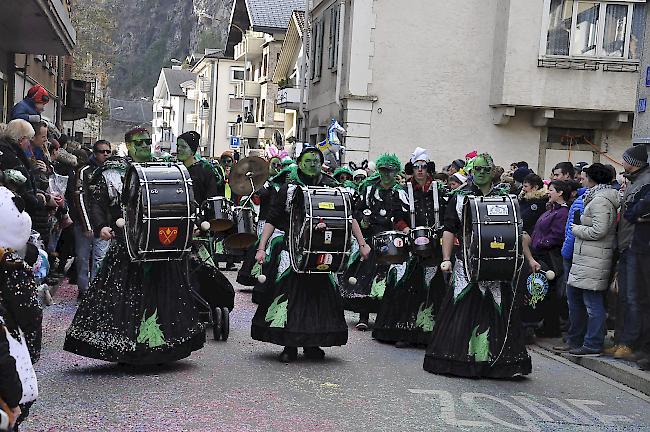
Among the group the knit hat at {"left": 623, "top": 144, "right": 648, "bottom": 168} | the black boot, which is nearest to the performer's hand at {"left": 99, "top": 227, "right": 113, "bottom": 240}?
the black boot

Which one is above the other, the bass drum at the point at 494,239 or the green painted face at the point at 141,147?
the green painted face at the point at 141,147

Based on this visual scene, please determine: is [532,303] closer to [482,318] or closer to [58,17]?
[482,318]

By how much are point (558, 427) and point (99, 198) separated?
4.03 meters

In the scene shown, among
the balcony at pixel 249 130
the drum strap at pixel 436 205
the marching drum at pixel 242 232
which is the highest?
the balcony at pixel 249 130

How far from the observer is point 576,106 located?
25406 millimetres

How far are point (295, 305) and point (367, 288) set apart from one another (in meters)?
2.79

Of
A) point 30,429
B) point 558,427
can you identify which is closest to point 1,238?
point 30,429

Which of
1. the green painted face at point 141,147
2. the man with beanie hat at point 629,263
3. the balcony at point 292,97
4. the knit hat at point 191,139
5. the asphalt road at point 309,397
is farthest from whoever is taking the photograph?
the balcony at point 292,97

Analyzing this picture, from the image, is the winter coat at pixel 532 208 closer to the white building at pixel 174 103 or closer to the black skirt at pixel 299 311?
the black skirt at pixel 299 311

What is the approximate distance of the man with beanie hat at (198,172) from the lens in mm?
10289

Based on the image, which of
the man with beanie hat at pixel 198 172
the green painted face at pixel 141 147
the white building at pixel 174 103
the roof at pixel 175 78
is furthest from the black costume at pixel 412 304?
the roof at pixel 175 78

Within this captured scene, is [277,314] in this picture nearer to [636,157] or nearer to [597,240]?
[597,240]

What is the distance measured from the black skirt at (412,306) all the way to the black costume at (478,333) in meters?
1.37

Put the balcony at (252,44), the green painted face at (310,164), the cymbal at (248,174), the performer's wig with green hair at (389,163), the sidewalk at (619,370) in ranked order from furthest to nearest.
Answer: the balcony at (252,44) < the cymbal at (248,174) < the performer's wig with green hair at (389,163) < the green painted face at (310,164) < the sidewalk at (619,370)
